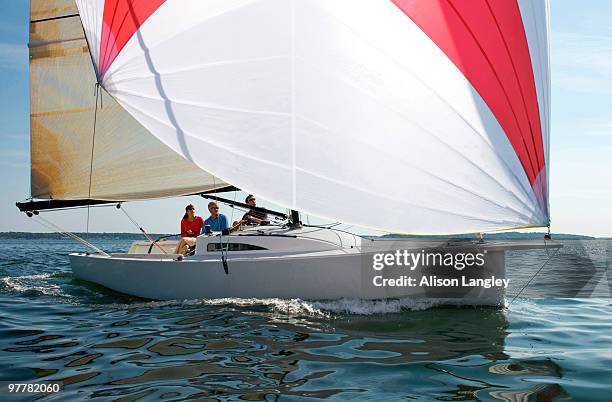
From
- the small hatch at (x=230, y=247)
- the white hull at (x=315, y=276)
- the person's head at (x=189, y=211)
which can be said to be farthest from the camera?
the person's head at (x=189, y=211)

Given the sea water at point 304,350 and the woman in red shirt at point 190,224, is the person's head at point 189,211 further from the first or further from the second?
the sea water at point 304,350

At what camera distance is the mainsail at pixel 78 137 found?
399 inches

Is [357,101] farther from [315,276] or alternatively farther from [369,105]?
[315,276]

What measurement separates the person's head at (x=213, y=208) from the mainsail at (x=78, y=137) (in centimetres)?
34

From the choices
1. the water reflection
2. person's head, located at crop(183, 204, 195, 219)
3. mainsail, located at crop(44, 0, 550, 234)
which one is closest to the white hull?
the water reflection

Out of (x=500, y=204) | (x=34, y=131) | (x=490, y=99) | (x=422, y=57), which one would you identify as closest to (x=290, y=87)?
(x=422, y=57)

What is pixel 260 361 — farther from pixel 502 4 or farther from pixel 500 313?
pixel 502 4

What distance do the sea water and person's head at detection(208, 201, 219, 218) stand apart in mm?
2241

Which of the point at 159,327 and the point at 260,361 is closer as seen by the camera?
the point at 260,361

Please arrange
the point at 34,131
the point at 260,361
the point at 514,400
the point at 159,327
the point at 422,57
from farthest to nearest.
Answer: the point at 34,131, the point at 159,327, the point at 422,57, the point at 260,361, the point at 514,400

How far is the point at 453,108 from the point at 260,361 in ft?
10.6

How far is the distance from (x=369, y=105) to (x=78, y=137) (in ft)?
25.5

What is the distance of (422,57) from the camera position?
223 inches

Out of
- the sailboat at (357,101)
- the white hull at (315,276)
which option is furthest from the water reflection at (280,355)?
the sailboat at (357,101)
